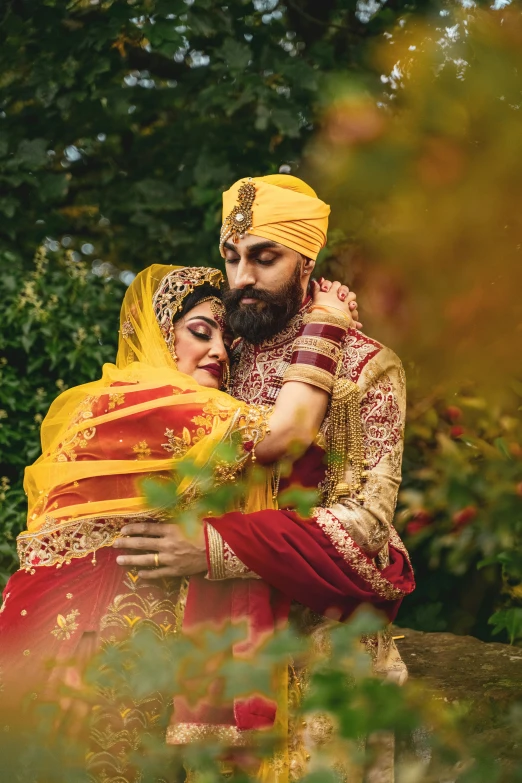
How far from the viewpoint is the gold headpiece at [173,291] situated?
338 cm

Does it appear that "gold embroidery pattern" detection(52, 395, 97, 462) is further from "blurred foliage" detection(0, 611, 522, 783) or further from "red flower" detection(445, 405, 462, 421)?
"blurred foliage" detection(0, 611, 522, 783)

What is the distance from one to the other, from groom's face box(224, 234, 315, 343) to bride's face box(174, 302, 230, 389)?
86 millimetres

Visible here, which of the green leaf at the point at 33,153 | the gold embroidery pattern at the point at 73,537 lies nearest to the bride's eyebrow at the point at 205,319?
the gold embroidery pattern at the point at 73,537

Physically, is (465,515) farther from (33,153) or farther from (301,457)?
(33,153)

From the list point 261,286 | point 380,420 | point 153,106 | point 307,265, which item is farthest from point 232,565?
point 153,106

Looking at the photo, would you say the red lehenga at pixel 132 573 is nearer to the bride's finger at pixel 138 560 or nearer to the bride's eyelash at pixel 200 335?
the bride's finger at pixel 138 560

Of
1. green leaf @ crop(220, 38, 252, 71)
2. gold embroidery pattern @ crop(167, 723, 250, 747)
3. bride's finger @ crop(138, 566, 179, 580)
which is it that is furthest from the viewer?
green leaf @ crop(220, 38, 252, 71)

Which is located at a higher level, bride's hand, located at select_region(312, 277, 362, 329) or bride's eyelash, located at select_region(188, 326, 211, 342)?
bride's hand, located at select_region(312, 277, 362, 329)

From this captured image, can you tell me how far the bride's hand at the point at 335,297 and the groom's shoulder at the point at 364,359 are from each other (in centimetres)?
8

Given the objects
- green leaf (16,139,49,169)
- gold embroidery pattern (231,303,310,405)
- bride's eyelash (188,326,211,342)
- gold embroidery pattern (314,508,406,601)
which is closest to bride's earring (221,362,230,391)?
gold embroidery pattern (231,303,310,405)

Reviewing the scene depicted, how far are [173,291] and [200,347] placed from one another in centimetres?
20

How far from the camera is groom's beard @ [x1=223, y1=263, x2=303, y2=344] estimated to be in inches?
130

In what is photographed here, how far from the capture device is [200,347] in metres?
3.38

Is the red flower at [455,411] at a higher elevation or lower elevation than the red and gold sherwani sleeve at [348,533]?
higher
